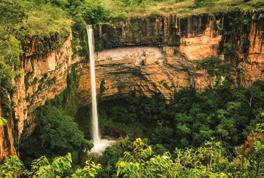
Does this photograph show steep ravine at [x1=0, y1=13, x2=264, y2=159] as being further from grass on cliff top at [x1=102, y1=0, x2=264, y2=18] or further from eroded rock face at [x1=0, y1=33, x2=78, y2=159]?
grass on cliff top at [x1=102, y1=0, x2=264, y2=18]

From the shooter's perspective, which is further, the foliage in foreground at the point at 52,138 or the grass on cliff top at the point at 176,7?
the grass on cliff top at the point at 176,7

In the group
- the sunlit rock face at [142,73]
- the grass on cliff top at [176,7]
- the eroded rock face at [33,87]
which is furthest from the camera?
the sunlit rock face at [142,73]

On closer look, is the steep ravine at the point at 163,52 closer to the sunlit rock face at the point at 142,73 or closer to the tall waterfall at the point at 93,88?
the sunlit rock face at the point at 142,73

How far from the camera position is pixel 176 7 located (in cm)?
2147

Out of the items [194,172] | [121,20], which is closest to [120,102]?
[121,20]

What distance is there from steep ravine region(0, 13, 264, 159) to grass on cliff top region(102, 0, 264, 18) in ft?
1.86

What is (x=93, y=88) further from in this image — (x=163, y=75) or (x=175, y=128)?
(x=175, y=128)

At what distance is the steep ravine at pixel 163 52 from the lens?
748 inches

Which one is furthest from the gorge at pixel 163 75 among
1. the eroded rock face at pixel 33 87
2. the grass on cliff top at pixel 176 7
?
the grass on cliff top at pixel 176 7

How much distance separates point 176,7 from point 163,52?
3053mm

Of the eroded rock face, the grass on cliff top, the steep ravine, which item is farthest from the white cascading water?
the grass on cliff top

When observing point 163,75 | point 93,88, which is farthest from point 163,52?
point 93,88

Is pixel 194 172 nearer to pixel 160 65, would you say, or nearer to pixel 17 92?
pixel 17 92

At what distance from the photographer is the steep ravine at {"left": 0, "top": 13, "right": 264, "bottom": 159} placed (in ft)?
62.3
